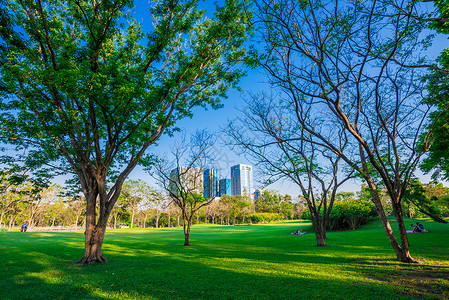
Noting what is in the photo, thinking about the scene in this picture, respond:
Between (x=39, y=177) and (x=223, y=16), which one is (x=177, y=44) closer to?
(x=223, y=16)

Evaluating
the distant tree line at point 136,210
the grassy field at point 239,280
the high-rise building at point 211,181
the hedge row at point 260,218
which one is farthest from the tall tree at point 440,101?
the hedge row at point 260,218

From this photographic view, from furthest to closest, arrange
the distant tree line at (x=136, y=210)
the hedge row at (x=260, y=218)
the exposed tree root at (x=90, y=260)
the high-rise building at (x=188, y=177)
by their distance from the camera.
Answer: the hedge row at (x=260, y=218) < the distant tree line at (x=136, y=210) < the high-rise building at (x=188, y=177) < the exposed tree root at (x=90, y=260)

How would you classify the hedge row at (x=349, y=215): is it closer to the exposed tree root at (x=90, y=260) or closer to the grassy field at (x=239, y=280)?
the grassy field at (x=239, y=280)

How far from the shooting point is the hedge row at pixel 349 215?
22.8 m

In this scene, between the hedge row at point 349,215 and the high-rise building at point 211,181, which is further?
the hedge row at point 349,215

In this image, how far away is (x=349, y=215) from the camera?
75.2 feet

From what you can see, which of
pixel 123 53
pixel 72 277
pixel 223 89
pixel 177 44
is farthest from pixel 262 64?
pixel 72 277

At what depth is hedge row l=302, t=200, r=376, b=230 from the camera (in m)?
22.8

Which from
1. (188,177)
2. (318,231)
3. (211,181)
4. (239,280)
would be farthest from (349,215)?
(239,280)

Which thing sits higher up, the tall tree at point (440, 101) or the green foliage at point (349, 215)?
the tall tree at point (440, 101)

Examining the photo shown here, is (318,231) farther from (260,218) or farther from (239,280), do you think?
(260,218)

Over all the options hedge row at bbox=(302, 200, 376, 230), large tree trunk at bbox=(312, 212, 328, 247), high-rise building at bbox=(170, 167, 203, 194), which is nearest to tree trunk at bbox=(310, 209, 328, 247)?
large tree trunk at bbox=(312, 212, 328, 247)

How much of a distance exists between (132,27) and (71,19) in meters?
2.77

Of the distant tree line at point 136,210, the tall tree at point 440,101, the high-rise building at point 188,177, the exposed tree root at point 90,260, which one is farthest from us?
the distant tree line at point 136,210
